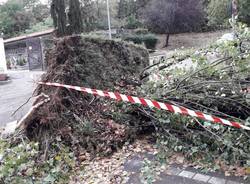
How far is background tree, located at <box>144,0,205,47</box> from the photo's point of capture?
31438mm

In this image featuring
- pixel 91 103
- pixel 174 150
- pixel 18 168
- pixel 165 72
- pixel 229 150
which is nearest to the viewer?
pixel 18 168

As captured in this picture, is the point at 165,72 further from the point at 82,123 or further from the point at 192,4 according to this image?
the point at 192,4

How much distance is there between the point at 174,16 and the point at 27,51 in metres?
18.7

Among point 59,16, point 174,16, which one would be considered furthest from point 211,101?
point 174,16

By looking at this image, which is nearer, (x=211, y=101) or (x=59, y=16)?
(x=211, y=101)

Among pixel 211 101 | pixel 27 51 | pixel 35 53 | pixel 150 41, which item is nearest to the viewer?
pixel 211 101

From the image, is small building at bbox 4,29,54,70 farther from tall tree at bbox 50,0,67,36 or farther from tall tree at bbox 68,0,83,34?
tall tree at bbox 68,0,83,34

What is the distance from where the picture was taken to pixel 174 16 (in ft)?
106

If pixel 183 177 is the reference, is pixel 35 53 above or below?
above

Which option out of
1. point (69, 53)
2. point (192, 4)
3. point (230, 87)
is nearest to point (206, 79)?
point (230, 87)

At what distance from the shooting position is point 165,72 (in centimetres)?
541

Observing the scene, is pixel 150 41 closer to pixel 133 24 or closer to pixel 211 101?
pixel 133 24

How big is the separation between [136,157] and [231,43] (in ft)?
7.45

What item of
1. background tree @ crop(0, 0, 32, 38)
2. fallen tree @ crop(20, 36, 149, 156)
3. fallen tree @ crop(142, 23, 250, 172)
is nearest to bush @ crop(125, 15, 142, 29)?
background tree @ crop(0, 0, 32, 38)
